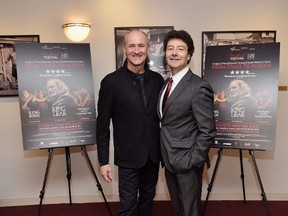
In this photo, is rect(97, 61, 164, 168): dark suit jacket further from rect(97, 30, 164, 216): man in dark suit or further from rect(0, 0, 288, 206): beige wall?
rect(0, 0, 288, 206): beige wall

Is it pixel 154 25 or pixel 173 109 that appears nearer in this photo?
pixel 173 109

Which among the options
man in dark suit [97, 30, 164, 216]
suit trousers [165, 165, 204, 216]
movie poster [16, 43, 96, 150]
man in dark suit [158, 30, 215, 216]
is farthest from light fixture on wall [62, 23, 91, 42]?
suit trousers [165, 165, 204, 216]

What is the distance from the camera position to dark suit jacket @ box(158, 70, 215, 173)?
6.14 ft

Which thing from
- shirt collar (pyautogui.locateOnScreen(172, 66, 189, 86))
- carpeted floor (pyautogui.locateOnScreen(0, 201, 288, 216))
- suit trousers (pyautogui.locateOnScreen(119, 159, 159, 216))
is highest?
shirt collar (pyautogui.locateOnScreen(172, 66, 189, 86))

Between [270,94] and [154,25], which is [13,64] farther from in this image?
[270,94]

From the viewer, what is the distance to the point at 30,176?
3.27 meters

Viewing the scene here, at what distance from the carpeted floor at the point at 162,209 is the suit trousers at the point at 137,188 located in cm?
74

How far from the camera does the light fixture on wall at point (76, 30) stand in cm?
293

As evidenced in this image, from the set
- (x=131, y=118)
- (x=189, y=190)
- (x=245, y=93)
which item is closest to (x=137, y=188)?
(x=189, y=190)

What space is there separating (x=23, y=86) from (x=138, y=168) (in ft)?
4.29

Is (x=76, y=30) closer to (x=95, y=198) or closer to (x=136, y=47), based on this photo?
(x=136, y=47)

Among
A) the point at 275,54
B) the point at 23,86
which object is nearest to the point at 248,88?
the point at 275,54

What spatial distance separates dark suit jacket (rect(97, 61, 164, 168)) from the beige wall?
1.11 meters

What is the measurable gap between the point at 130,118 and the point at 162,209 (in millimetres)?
1486
